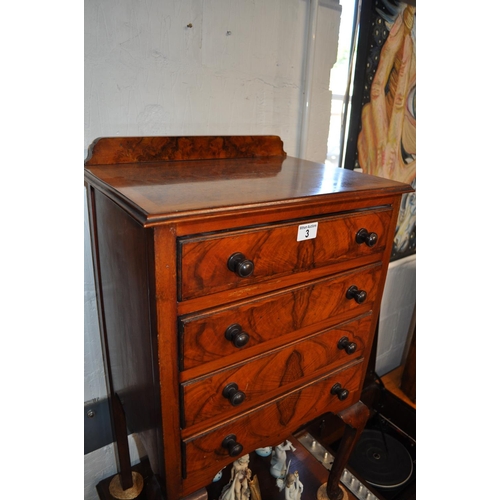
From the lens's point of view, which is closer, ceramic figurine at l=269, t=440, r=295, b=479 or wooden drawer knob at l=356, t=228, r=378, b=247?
wooden drawer knob at l=356, t=228, r=378, b=247

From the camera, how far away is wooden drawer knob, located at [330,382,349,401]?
3.83 ft

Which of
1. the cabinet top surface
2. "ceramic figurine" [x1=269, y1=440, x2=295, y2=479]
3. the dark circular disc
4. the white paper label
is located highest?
the cabinet top surface

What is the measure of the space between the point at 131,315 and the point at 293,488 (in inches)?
35.5

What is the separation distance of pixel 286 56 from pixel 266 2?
0.18 meters

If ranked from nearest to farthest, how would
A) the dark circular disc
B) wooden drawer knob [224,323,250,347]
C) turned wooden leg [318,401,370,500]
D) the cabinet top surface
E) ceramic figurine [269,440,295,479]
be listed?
the cabinet top surface
wooden drawer knob [224,323,250,347]
turned wooden leg [318,401,370,500]
ceramic figurine [269,440,295,479]
the dark circular disc

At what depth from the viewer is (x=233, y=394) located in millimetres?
896

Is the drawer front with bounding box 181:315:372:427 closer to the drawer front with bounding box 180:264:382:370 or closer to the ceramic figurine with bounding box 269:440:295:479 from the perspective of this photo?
the drawer front with bounding box 180:264:382:370

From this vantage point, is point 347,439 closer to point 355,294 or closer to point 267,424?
point 267,424

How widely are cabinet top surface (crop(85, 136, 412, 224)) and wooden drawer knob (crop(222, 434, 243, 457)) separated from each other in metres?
0.57

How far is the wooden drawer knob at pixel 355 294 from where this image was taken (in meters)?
1.05

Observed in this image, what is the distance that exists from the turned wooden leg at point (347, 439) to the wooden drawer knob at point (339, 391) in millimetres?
101

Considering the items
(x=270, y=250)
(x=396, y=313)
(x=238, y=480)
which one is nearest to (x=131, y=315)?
(x=270, y=250)

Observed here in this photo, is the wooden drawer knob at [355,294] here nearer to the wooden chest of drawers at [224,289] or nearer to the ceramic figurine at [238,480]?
the wooden chest of drawers at [224,289]

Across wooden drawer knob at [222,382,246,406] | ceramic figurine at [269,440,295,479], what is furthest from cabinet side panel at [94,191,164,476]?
ceramic figurine at [269,440,295,479]
